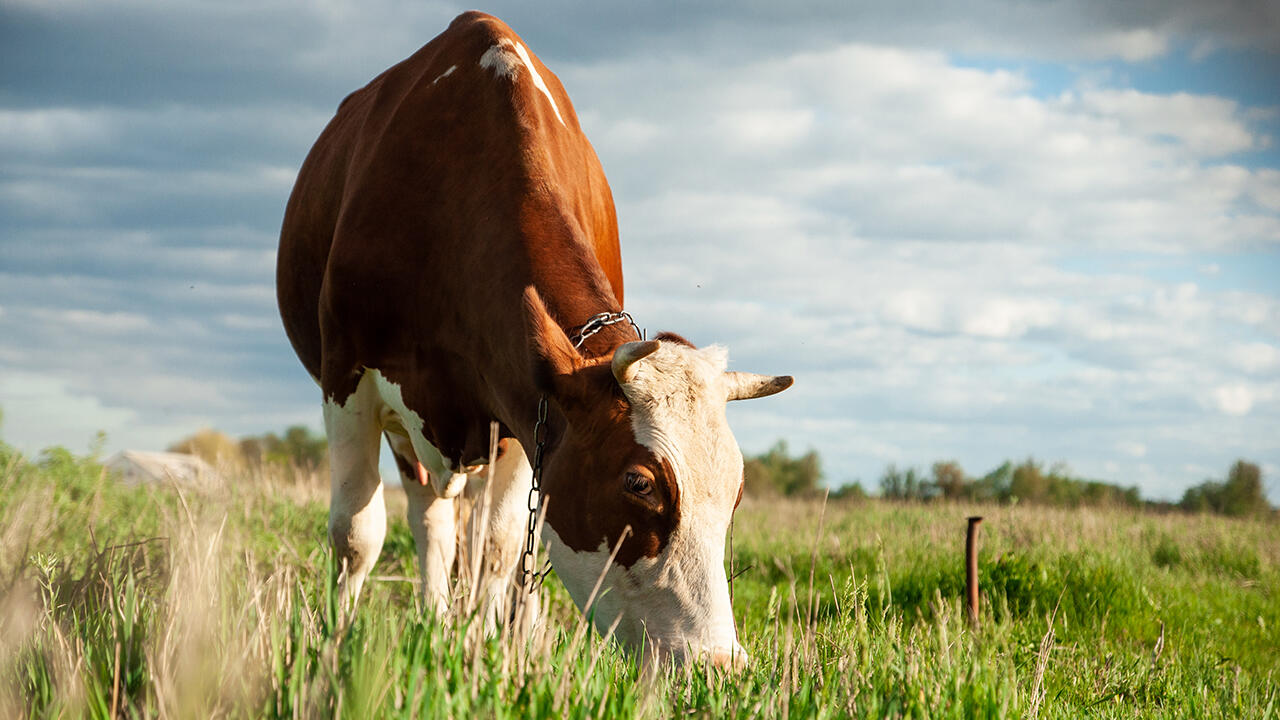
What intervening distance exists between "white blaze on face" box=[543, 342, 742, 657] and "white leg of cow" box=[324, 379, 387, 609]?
240 centimetres

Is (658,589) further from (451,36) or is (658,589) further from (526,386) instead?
(451,36)

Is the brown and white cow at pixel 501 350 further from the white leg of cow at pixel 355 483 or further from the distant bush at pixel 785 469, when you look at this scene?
the distant bush at pixel 785 469

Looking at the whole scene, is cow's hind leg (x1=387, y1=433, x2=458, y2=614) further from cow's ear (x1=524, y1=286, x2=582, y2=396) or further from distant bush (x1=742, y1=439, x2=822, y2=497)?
distant bush (x1=742, y1=439, x2=822, y2=497)

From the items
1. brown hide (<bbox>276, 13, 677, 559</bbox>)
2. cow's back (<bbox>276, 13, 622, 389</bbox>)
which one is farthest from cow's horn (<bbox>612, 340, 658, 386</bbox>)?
cow's back (<bbox>276, 13, 622, 389</bbox>)

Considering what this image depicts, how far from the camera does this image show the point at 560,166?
5.42 m

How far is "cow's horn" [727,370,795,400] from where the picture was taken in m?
4.00

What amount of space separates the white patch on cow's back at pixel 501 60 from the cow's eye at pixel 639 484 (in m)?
2.85

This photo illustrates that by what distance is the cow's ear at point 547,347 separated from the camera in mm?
3883

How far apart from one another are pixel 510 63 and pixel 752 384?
2.56m

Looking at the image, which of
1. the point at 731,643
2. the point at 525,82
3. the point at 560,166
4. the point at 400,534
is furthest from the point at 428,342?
the point at 400,534

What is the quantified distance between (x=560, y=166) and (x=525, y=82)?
0.54 m

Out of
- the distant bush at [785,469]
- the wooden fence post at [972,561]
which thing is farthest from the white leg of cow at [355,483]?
the distant bush at [785,469]

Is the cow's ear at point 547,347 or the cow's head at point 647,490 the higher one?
the cow's ear at point 547,347

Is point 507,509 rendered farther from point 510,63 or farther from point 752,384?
point 510,63
